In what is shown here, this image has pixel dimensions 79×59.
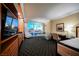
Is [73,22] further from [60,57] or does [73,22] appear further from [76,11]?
[60,57]

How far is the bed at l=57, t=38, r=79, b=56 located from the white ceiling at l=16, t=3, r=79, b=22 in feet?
1.80

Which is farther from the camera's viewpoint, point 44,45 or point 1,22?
point 44,45

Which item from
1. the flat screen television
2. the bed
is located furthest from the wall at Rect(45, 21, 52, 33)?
the flat screen television

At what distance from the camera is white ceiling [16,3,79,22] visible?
60.7 inches

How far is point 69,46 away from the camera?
1.50 meters

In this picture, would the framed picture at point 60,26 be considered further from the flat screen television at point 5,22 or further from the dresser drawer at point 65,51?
the flat screen television at point 5,22

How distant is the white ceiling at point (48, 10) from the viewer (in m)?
1.54

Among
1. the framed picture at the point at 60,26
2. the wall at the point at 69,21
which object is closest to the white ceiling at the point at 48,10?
the wall at the point at 69,21

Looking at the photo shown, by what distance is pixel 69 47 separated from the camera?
4.91 feet

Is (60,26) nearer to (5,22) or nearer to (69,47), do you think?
(69,47)

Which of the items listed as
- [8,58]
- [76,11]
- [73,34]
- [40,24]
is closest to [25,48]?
[8,58]

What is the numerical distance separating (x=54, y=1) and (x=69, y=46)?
0.94m

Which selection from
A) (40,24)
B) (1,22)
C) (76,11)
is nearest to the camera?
(1,22)

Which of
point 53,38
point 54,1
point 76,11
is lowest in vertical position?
point 53,38
